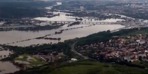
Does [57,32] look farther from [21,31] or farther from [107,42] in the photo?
[107,42]

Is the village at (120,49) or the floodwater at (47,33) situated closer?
the village at (120,49)

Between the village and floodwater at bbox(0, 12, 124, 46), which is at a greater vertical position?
floodwater at bbox(0, 12, 124, 46)

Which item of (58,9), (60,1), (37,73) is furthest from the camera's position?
(60,1)

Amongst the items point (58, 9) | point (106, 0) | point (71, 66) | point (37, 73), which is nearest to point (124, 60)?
point (71, 66)

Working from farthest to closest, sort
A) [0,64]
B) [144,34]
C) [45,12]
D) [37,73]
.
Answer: [45,12] < [144,34] < [0,64] < [37,73]

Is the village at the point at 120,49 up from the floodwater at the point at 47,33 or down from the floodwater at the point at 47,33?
down

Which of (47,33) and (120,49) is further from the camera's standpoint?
(47,33)

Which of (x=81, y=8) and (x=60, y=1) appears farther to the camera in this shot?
(x=60, y=1)

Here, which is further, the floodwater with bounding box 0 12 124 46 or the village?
the floodwater with bounding box 0 12 124 46

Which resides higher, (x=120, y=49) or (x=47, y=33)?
(x=47, y=33)
